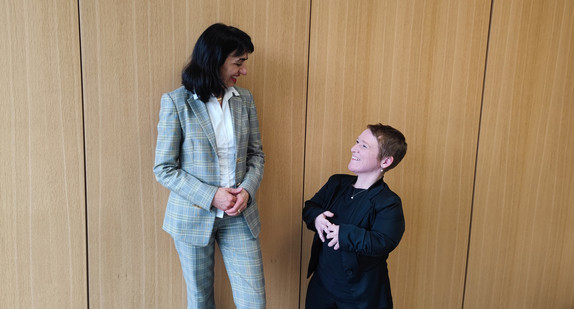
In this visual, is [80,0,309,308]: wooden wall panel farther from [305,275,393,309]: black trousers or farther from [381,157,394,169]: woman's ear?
[381,157,394,169]: woman's ear

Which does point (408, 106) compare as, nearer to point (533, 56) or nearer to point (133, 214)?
point (533, 56)

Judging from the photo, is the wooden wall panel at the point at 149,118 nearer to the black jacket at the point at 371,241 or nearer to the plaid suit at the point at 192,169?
the plaid suit at the point at 192,169

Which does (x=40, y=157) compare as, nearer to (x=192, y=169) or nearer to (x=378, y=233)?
(x=192, y=169)

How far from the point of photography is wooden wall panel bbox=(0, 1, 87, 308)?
5.68ft

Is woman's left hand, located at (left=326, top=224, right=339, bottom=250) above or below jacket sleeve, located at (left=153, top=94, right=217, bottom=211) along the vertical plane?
below

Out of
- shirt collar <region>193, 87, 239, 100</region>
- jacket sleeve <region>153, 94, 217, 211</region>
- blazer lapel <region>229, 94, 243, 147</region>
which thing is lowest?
jacket sleeve <region>153, 94, 217, 211</region>

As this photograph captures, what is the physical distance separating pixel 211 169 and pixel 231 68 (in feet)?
1.51

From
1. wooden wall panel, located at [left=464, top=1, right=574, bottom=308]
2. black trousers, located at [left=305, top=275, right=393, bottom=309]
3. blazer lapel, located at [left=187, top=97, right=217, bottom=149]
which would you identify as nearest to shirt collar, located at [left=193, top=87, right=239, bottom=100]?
blazer lapel, located at [left=187, top=97, right=217, bottom=149]

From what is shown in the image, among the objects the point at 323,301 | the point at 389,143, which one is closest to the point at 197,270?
the point at 323,301

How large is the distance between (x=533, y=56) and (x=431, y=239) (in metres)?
1.39

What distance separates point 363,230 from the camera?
1582 mm

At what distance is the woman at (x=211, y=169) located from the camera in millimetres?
1666

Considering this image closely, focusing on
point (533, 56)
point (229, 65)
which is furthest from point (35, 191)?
point (533, 56)

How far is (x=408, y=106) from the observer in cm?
240
